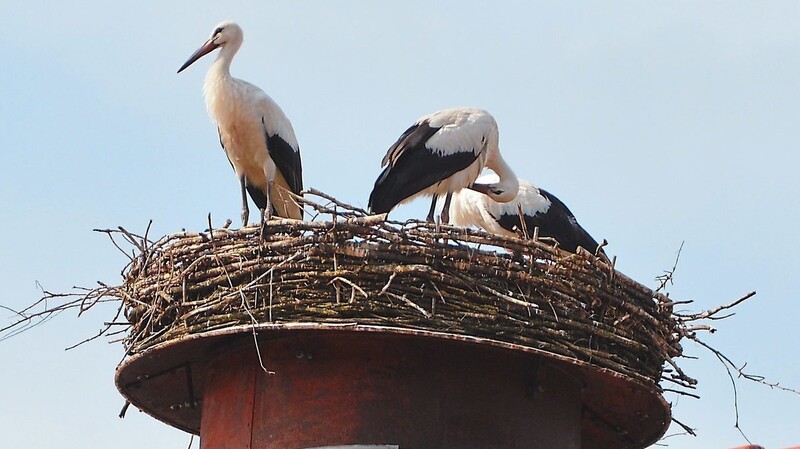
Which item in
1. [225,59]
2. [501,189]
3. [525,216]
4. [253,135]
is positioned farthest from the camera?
[525,216]

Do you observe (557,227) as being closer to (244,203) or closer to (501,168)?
(501,168)

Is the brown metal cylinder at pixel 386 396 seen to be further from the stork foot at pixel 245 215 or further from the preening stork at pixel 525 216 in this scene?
the preening stork at pixel 525 216

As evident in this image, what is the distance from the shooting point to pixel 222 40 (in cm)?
1073

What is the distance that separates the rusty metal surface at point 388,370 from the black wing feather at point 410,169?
2.36m

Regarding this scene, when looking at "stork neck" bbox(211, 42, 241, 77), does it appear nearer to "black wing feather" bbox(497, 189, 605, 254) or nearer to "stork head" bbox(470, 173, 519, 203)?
"stork head" bbox(470, 173, 519, 203)

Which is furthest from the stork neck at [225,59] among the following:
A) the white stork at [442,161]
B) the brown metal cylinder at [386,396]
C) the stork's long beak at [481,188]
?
the brown metal cylinder at [386,396]

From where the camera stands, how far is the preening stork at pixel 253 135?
33.1 feet

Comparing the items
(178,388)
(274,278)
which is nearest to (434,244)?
(274,278)

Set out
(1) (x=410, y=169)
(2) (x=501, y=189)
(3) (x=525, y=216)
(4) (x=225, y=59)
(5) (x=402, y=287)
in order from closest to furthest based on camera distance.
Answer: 1. (5) (x=402, y=287)
2. (1) (x=410, y=169)
3. (2) (x=501, y=189)
4. (4) (x=225, y=59)
5. (3) (x=525, y=216)

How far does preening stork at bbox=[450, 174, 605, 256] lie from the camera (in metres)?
11.1

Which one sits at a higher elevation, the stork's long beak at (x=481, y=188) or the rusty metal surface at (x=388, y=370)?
the stork's long beak at (x=481, y=188)

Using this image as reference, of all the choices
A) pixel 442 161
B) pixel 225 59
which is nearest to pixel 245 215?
pixel 225 59

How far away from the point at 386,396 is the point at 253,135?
4.21m

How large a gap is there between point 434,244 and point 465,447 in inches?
37.3
